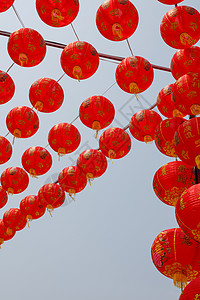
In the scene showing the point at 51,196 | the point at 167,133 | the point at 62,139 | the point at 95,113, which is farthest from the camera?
the point at 51,196

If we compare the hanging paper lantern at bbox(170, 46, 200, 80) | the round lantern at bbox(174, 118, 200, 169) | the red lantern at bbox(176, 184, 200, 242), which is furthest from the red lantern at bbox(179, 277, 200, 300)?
the hanging paper lantern at bbox(170, 46, 200, 80)

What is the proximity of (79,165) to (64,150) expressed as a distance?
20.9 inches

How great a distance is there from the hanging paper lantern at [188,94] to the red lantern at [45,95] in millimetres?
1227

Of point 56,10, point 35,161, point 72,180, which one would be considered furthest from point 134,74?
point 72,180

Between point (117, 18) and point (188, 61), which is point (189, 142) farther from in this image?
point (117, 18)

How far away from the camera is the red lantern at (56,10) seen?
2.53 meters

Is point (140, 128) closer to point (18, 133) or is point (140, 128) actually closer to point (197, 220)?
point (18, 133)

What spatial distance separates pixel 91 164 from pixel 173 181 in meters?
1.61

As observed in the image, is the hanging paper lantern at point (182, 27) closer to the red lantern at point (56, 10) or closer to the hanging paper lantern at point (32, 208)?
the red lantern at point (56, 10)

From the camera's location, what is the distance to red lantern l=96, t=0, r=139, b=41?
2582 millimetres

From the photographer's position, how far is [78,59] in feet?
9.18

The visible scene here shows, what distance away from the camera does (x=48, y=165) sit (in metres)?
3.92

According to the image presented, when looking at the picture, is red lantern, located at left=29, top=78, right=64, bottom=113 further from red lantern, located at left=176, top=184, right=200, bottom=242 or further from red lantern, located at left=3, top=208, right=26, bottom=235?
red lantern, located at left=3, top=208, right=26, bottom=235

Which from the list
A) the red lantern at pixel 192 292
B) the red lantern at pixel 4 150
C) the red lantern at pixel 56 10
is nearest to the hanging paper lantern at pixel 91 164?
the red lantern at pixel 4 150
